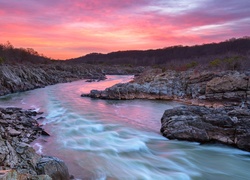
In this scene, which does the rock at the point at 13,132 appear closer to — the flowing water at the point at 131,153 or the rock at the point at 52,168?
the flowing water at the point at 131,153

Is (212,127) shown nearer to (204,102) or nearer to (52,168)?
(52,168)

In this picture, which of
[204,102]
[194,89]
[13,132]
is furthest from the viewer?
[194,89]

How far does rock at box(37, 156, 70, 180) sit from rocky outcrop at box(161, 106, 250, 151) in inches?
279

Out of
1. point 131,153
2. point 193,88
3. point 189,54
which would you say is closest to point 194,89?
point 193,88

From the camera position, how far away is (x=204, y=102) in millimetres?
23234

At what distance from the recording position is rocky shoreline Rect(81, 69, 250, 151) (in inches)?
455

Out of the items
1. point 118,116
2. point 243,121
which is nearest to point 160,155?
point 243,121

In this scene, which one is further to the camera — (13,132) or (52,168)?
(13,132)

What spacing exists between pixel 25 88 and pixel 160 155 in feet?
98.3

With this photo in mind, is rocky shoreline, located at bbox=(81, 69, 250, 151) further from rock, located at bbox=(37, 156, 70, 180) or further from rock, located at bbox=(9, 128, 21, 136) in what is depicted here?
rock, located at bbox=(9, 128, 21, 136)

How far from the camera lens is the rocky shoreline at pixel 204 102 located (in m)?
11.6

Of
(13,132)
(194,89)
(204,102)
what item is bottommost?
(204,102)

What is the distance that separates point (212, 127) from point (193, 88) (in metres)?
16.3

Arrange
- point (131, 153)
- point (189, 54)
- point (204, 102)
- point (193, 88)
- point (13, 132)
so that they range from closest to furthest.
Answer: point (131, 153), point (13, 132), point (204, 102), point (193, 88), point (189, 54)
